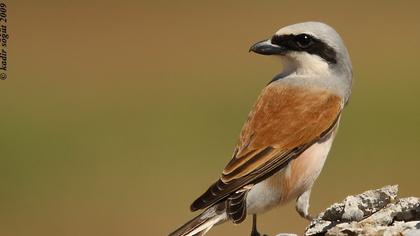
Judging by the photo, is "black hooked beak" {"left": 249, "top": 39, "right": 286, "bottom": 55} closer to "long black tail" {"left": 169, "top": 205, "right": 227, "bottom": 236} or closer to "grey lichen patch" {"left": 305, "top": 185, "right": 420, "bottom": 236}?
"long black tail" {"left": 169, "top": 205, "right": 227, "bottom": 236}

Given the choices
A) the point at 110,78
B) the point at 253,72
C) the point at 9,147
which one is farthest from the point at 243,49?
the point at 9,147

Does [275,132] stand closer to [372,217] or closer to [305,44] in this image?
[305,44]

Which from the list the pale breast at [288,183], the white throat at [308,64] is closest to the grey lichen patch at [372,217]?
the pale breast at [288,183]

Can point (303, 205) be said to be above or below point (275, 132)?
below

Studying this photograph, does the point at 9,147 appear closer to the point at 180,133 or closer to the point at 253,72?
the point at 180,133

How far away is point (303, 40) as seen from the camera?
326 inches

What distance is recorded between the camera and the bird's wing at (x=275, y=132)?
7.40m

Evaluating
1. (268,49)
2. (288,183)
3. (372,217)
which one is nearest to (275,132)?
(288,183)

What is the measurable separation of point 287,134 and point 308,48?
0.86 metres

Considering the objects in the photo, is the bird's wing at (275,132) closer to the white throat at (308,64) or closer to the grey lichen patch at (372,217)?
the white throat at (308,64)

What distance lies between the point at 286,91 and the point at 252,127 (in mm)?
494

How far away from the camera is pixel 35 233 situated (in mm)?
14508

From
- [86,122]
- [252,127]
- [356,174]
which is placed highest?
[86,122]

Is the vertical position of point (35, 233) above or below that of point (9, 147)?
below
